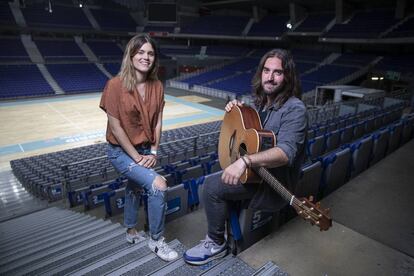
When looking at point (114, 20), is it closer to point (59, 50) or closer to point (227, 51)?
point (59, 50)

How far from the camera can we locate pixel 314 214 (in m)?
1.95

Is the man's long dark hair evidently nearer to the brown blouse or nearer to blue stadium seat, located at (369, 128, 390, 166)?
the brown blouse

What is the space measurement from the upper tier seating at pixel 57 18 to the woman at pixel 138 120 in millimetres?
31785

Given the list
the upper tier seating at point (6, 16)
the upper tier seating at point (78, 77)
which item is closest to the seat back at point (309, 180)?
the upper tier seating at point (78, 77)

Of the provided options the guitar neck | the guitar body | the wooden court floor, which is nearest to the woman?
the guitar body

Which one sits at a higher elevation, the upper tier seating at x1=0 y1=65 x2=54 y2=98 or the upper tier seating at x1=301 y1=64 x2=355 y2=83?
the upper tier seating at x1=301 y1=64 x2=355 y2=83

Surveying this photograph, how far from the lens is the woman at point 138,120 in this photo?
251 centimetres

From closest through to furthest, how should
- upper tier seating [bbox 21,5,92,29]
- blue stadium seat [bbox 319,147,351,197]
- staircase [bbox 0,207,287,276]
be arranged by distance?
staircase [bbox 0,207,287,276], blue stadium seat [bbox 319,147,351,197], upper tier seating [bbox 21,5,92,29]

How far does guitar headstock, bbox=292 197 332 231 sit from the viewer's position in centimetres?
191

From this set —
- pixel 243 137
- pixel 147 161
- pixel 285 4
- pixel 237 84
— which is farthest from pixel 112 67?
pixel 243 137

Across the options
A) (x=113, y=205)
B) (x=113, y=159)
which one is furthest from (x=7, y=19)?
(x=113, y=159)

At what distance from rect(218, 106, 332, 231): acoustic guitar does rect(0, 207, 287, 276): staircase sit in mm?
572

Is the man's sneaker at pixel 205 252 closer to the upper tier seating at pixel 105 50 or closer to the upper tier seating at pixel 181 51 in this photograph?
the upper tier seating at pixel 105 50

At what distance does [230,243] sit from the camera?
2.82 metres
